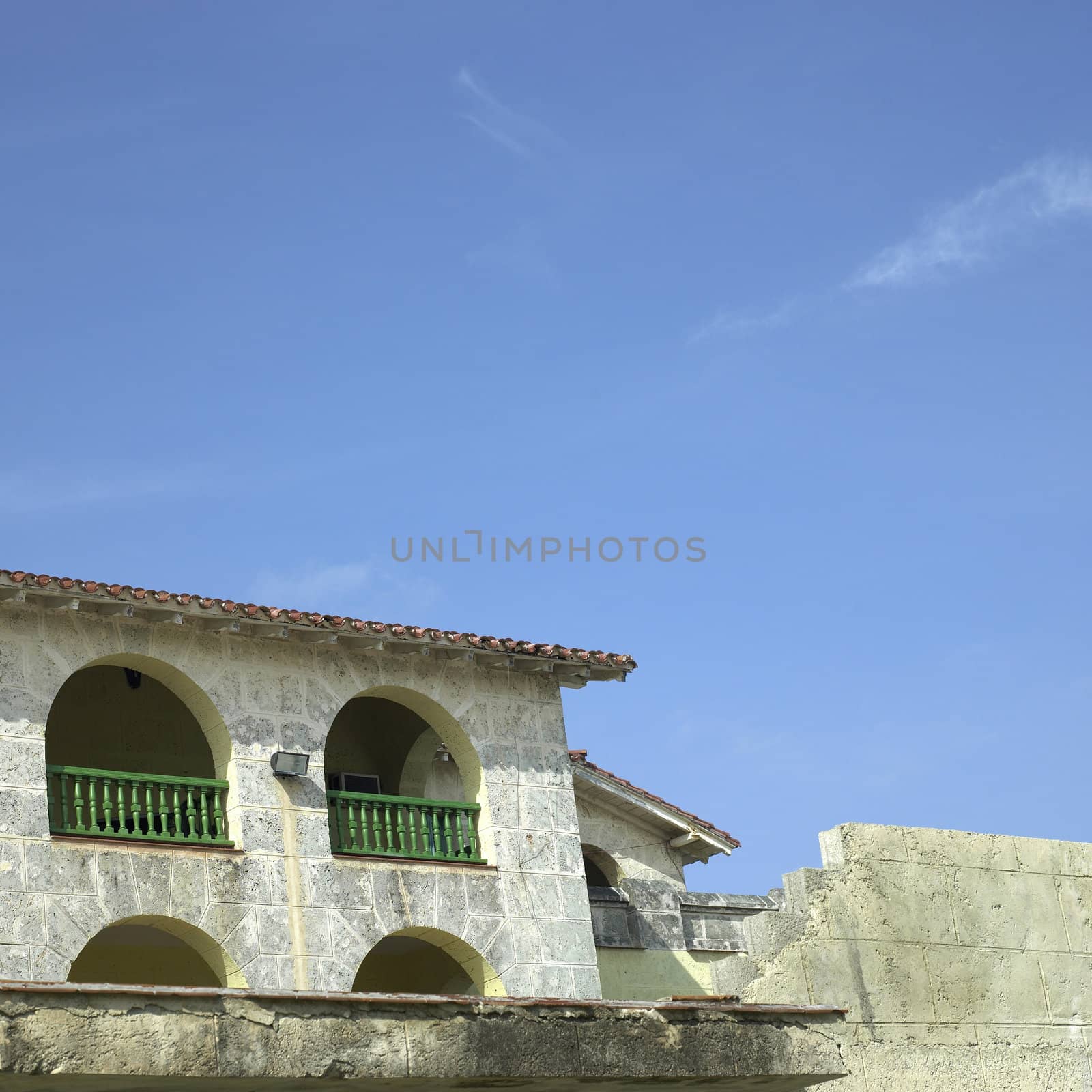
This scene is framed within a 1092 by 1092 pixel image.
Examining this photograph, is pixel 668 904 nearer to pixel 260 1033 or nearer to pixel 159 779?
pixel 159 779

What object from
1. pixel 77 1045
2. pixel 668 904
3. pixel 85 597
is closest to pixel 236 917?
pixel 85 597

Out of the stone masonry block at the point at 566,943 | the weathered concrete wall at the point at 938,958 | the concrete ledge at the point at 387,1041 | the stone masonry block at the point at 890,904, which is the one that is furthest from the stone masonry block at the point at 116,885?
the stone masonry block at the point at 890,904

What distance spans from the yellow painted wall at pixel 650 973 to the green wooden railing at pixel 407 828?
2266 mm

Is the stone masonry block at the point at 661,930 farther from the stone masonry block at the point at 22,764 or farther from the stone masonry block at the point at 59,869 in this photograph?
the stone masonry block at the point at 22,764

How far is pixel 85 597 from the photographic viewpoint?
647 inches

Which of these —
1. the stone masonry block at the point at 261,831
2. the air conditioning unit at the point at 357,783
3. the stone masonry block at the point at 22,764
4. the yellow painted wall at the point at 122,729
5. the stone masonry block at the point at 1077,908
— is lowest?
the stone masonry block at the point at 1077,908

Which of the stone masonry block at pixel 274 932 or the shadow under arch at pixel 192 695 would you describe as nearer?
the stone masonry block at pixel 274 932

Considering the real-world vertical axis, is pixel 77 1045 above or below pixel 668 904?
below

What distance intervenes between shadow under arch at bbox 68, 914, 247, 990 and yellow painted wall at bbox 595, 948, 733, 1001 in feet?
14.8

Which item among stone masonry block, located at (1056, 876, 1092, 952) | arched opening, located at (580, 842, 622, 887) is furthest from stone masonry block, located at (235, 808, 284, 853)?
stone masonry block, located at (1056, 876, 1092, 952)

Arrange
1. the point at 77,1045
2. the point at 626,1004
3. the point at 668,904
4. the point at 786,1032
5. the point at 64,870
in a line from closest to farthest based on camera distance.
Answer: the point at 77,1045
the point at 626,1004
the point at 786,1032
the point at 64,870
the point at 668,904

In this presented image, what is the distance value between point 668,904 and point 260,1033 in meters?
10.9

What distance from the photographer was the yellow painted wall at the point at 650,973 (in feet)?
64.4

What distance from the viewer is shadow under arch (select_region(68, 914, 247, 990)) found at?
17828 mm
